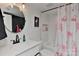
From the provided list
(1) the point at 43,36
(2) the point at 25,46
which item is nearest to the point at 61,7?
(1) the point at 43,36

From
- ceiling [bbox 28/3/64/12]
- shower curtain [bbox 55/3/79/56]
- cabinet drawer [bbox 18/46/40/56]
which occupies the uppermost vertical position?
ceiling [bbox 28/3/64/12]

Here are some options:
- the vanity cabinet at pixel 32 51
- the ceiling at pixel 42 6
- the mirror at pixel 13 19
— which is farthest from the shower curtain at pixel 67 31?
the mirror at pixel 13 19

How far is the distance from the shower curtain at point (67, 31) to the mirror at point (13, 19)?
45 cm

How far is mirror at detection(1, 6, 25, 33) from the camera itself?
114cm

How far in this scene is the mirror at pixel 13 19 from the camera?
3.75 feet

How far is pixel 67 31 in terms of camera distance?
1250 mm

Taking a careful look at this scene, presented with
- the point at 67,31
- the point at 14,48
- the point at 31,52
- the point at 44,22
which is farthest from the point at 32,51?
the point at 67,31

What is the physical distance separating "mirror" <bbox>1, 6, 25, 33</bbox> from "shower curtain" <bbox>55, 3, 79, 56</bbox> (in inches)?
17.9

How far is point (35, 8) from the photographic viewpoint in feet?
3.92

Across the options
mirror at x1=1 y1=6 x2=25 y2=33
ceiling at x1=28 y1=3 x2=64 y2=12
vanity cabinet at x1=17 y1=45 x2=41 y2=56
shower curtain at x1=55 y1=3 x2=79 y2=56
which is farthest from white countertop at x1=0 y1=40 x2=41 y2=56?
ceiling at x1=28 y1=3 x2=64 y2=12

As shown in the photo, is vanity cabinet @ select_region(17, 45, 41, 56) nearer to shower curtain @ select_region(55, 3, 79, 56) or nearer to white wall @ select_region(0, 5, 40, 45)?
white wall @ select_region(0, 5, 40, 45)

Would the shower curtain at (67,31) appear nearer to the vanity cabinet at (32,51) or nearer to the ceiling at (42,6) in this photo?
the ceiling at (42,6)

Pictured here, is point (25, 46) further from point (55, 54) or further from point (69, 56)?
point (69, 56)

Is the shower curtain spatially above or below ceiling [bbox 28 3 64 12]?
below
